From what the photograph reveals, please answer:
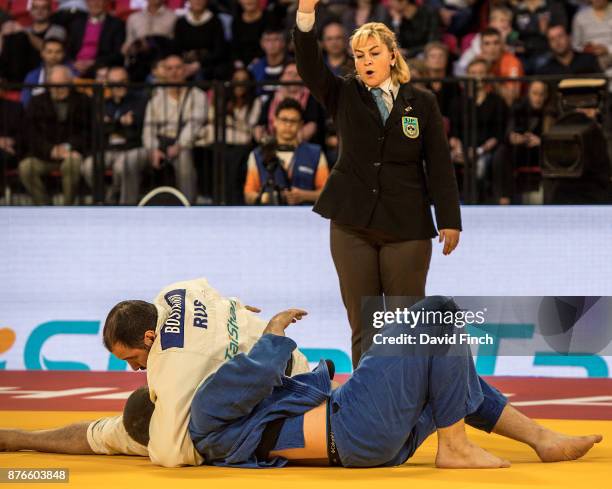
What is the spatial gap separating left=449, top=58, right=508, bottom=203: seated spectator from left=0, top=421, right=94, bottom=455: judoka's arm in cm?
436

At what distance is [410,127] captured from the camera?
201 inches

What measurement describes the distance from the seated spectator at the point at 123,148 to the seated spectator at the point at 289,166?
0.96 meters

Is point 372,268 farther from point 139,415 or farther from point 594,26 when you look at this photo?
point 594,26

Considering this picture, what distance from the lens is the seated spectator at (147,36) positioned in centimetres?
1055

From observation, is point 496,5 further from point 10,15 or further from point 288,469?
point 288,469

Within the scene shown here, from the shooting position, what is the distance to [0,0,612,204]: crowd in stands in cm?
841

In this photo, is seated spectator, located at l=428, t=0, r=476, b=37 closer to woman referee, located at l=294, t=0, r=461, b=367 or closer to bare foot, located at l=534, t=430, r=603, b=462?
woman referee, located at l=294, t=0, r=461, b=367

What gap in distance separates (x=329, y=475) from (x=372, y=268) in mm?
1235

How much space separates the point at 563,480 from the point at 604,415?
1938 millimetres

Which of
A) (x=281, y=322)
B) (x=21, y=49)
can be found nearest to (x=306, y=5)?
(x=281, y=322)

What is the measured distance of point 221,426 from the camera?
413 cm

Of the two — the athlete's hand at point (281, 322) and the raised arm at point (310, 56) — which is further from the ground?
the raised arm at point (310, 56)

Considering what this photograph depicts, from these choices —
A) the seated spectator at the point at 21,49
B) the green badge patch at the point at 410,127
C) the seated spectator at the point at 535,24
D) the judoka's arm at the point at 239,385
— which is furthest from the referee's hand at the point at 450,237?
the seated spectator at the point at 21,49

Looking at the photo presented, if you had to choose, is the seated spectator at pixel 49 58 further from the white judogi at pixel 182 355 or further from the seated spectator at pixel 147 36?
the white judogi at pixel 182 355
